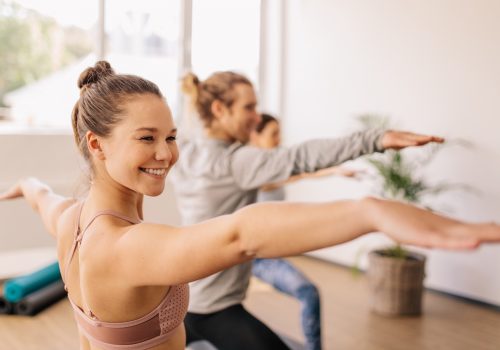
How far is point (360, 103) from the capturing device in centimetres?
452

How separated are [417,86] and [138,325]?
3.43 meters

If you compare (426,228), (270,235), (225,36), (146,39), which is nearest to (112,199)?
(270,235)

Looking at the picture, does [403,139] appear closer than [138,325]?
No

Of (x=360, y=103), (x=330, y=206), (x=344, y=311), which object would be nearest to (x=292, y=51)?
(x=360, y=103)

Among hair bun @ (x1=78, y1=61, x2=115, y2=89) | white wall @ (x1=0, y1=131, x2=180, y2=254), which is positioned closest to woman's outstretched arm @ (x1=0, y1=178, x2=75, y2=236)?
hair bun @ (x1=78, y1=61, x2=115, y2=89)

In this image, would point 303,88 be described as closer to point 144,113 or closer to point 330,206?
point 144,113

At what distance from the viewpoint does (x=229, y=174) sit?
6.58 ft

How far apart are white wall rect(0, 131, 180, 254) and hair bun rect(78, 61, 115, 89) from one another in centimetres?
286

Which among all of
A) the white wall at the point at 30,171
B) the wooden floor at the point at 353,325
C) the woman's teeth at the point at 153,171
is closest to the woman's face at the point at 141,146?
the woman's teeth at the point at 153,171

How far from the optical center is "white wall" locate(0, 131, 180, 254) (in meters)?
4.08

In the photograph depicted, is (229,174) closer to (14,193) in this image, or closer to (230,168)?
(230,168)

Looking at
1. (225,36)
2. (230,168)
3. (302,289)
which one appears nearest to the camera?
(230,168)

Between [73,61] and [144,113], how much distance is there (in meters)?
3.79

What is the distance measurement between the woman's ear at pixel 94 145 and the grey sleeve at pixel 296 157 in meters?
0.74
